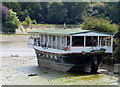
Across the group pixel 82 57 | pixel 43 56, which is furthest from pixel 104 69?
pixel 43 56

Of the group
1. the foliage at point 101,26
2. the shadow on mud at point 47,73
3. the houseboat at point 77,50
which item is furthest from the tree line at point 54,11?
the shadow on mud at point 47,73

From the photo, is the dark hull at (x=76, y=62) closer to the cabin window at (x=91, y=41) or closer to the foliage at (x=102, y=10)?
the cabin window at (x=91, y=41)

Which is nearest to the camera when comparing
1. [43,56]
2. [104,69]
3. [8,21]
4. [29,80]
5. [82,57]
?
[29,80]

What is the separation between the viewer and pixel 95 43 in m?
26.9

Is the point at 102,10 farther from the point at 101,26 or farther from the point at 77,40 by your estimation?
the point at 77,40

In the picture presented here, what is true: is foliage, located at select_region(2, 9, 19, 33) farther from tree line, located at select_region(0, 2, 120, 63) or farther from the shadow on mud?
the shadow on mud

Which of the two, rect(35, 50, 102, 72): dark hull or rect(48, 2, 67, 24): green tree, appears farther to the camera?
rect(48, 2, 67, 24): green tree

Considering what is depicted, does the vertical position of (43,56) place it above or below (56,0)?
below

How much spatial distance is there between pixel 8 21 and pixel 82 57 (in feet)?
192

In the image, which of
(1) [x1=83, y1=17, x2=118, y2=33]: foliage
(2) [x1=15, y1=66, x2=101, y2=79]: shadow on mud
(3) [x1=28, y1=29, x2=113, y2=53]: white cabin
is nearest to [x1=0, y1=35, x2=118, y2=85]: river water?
(2) [x1=15, y1=66, x2=101, y2=79]: shadow on mud

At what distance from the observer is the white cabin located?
25.5 meters

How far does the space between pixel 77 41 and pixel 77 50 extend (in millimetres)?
1170

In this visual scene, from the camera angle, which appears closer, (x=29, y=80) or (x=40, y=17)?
(x=29, y=80)

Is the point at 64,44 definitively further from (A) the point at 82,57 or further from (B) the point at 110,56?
(B) the point at 110,56
